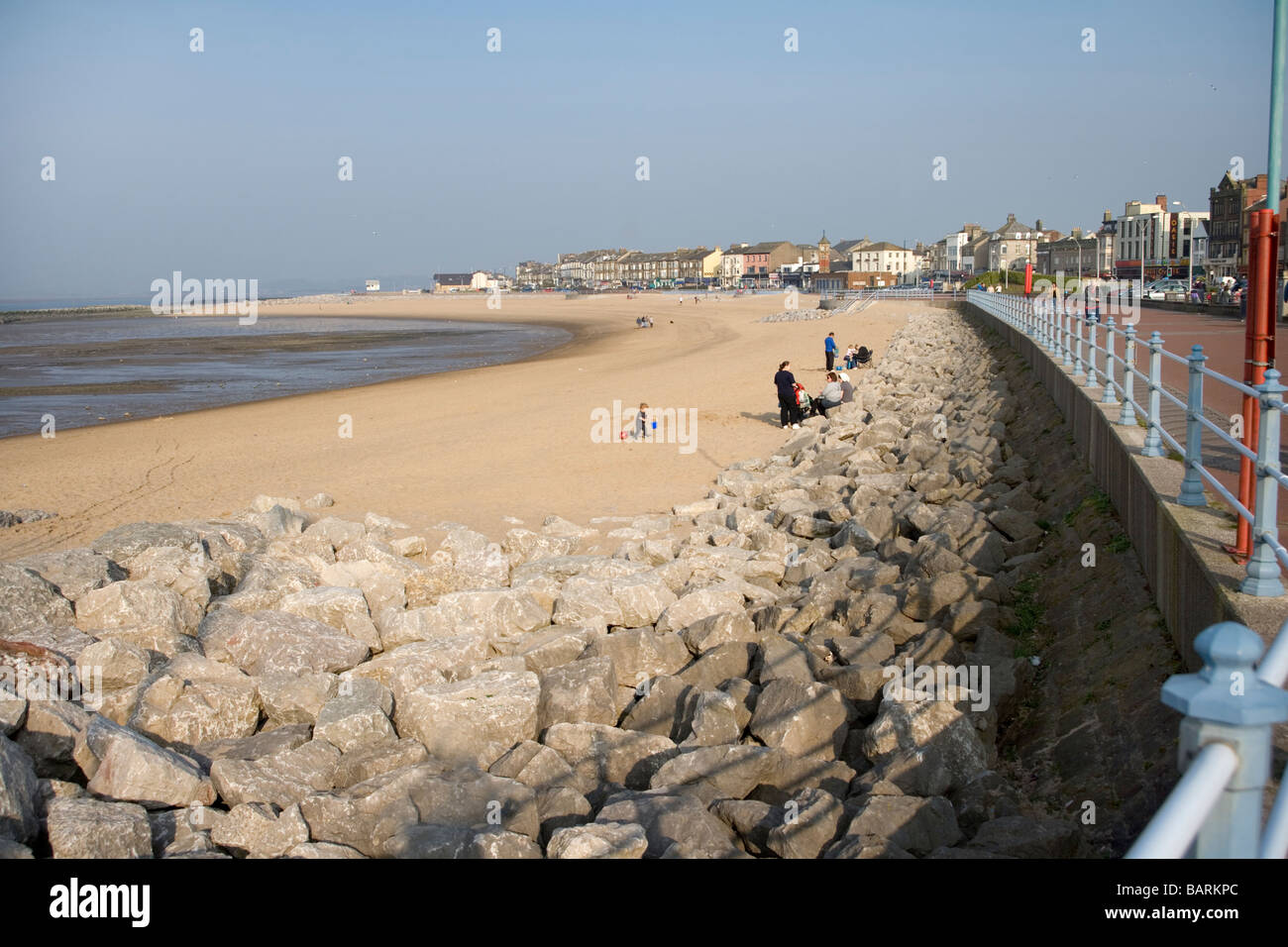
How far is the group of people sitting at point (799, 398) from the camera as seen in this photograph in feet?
60.4

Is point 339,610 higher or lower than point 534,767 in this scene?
higher

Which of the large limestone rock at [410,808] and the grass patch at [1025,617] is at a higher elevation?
the grass patch at [1025,617]

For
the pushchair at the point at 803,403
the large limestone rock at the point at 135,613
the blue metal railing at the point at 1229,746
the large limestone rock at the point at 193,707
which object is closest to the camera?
the blue metal railing at the point at 1229,746

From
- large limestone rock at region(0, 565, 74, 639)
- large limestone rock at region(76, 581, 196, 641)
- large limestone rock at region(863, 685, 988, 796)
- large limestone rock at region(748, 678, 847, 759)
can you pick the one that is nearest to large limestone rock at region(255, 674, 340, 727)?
large limestone rock at region(76, 581, 196, 641)

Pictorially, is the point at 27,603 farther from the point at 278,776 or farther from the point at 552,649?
the point at 552,649

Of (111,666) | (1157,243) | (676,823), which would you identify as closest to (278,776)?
(111,666)

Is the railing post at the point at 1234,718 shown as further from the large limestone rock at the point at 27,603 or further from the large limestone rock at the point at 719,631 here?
the large limestone rock at the point at 27,603

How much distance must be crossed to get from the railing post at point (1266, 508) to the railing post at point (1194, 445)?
1.27 m

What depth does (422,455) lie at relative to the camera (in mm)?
16812

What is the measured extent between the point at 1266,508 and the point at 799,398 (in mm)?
14452

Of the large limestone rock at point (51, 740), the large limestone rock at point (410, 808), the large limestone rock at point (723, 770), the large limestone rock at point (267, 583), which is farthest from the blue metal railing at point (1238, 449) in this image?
the large limestone rock at point (267, 583)

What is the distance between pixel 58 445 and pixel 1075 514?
18693mm
